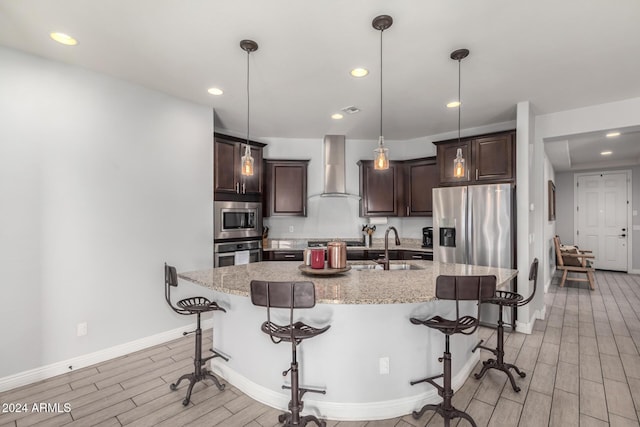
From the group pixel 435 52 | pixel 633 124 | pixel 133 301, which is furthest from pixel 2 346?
pixel 633 124

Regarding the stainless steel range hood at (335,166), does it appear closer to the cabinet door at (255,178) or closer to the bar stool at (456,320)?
the cabinet door at (255,178)

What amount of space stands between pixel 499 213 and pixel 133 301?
13.8 ft

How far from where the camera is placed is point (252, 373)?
2.33 meters

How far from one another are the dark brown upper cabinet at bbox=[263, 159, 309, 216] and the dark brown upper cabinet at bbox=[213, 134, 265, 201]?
0.50m

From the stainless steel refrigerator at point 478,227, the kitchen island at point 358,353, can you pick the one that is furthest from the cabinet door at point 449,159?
the kitchen island at point 358,353

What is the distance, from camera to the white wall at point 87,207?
8.10 ft

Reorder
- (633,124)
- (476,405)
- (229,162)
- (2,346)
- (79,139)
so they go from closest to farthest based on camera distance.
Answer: (476,405) < (2,346) < (79,139) < (633,124) < (229,162)

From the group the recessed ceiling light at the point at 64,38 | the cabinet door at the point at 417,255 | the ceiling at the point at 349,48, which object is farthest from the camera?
the cabinet door at the point at 417,255

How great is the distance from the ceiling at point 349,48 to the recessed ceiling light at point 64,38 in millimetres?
48

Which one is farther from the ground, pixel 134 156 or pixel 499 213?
pixel 134 156

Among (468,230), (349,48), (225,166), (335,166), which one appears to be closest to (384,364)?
(349,48)

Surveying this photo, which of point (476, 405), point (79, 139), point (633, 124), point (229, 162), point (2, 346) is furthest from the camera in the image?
point (229, 162)

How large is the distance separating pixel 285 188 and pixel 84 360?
321 centimetres

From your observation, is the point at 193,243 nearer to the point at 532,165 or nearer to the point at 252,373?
the point at 252,373
